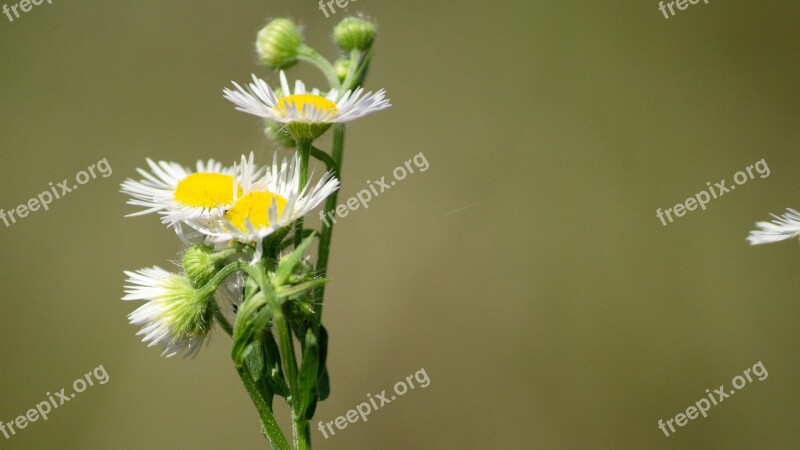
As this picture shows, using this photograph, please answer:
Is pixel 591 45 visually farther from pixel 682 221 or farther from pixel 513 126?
pixel 682 221

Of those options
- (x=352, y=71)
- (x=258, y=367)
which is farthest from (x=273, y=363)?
(x=352, y=71)

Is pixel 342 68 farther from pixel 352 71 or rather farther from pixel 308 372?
pixel 308 372

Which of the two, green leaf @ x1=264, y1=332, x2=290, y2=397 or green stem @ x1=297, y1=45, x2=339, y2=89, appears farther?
green stem @ x1=297, y1=45, x2=339, y2=89

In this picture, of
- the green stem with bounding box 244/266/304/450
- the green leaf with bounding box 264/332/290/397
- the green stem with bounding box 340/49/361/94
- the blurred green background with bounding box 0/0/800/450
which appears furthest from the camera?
the blurred green background with bounding box 0/0/800/450

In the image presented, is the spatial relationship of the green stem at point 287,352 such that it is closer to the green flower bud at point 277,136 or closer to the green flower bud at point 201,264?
the green flower bud at point 201,264

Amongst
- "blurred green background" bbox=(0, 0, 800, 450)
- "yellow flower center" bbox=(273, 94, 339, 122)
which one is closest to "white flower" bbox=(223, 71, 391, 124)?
"yellow flower center" bbox=(273, 94, 339, 122)

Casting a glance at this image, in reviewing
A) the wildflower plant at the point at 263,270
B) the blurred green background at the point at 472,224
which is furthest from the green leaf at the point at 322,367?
the blurred green background at the point at 472,224

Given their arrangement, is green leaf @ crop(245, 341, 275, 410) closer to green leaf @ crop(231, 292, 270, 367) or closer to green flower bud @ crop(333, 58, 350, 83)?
green leaf @ crop(231, 292, 270, 367)
